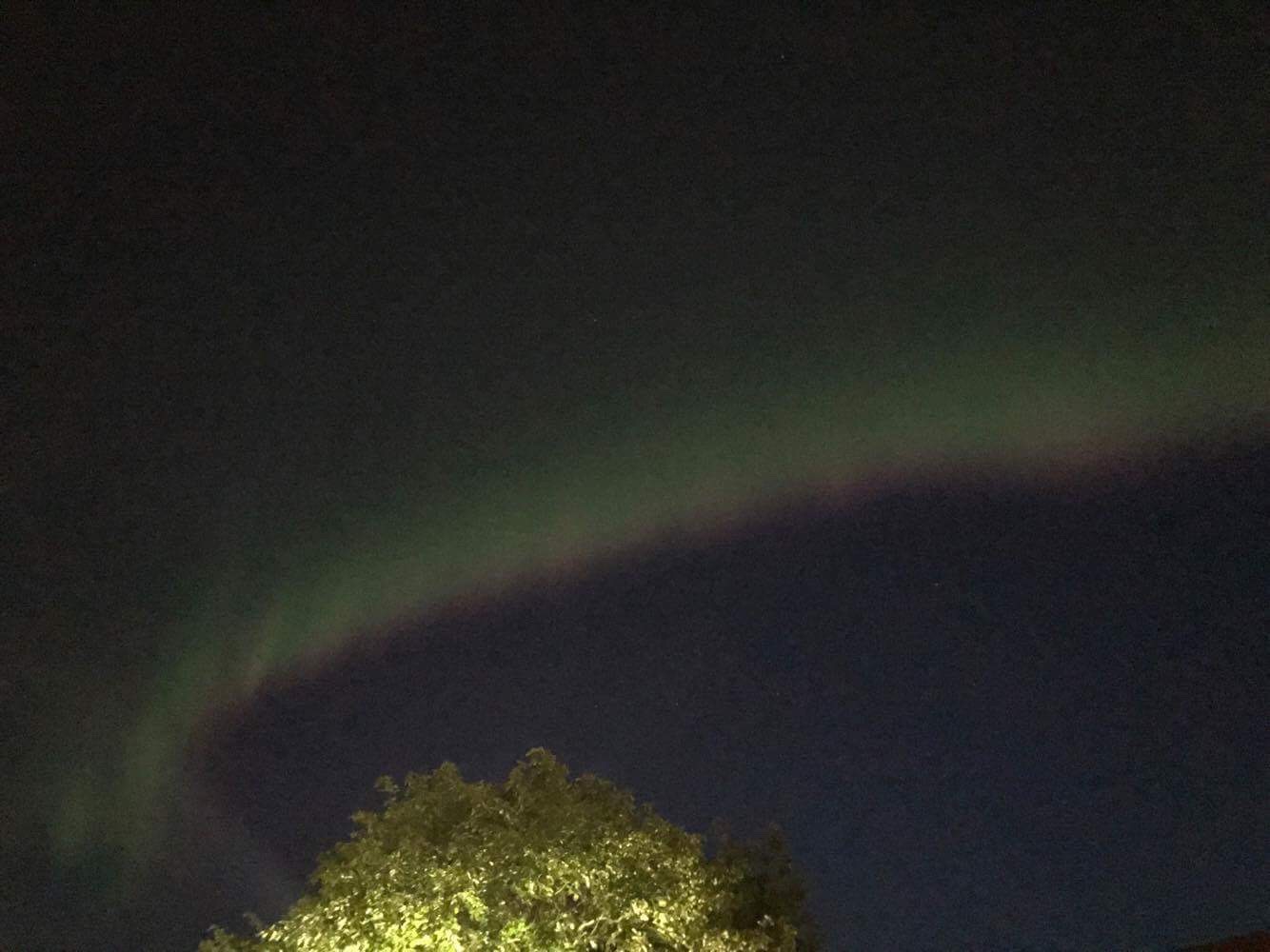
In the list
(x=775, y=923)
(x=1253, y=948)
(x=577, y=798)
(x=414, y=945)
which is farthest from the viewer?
(x=1253, y=948)

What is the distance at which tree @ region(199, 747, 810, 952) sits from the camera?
1371 centimetres

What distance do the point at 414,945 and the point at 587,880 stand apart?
86.2 inches

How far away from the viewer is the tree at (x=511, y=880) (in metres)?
13.7

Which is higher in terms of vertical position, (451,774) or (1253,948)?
(451,774)

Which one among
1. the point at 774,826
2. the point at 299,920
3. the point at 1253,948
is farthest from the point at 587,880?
the point at 1253,948

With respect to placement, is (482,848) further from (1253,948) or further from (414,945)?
(1253,948)

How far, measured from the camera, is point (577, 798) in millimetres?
15492

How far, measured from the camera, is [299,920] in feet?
47.4

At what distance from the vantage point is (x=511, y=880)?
14023 millimetres

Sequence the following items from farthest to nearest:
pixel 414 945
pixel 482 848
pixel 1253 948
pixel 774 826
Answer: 1. pixel 1253 948
2. pixel 774 826
3. pixel 482 848
4. pixel 414 945

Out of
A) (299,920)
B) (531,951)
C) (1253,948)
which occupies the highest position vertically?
(299,920)

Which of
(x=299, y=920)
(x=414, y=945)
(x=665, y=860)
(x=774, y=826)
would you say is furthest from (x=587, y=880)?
(x=774, y=826)

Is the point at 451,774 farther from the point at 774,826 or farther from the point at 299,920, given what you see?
the point at 774,826

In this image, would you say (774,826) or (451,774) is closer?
(451,774)
